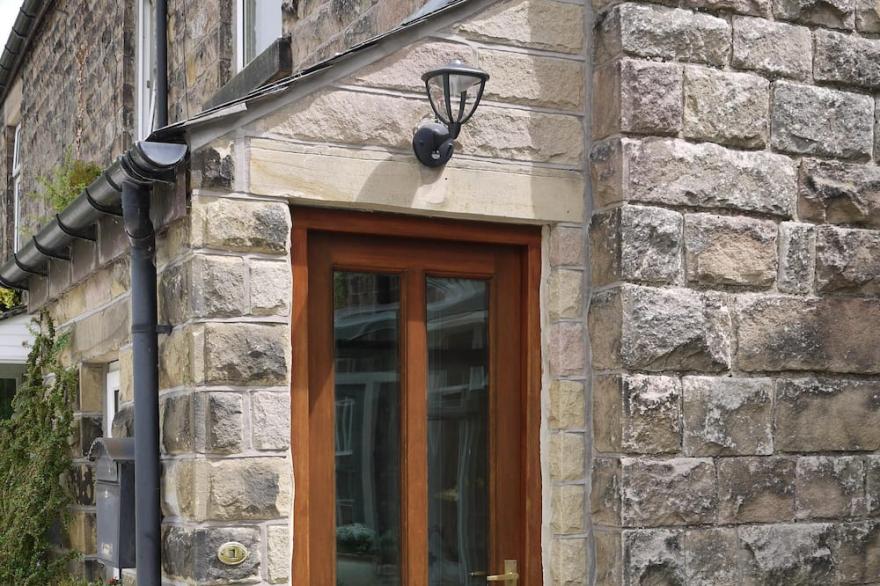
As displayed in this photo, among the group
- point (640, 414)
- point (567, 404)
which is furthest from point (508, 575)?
point (640, 414)

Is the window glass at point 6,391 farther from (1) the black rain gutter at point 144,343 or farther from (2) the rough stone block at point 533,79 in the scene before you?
(2) the rough stone block at point 533,79

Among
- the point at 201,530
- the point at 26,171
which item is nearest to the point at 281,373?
the point at 201,530

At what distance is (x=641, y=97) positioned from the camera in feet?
14.9

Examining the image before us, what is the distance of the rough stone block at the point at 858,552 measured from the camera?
4789mm

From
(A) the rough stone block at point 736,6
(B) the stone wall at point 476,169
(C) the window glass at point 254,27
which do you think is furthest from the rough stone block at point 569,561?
(C) the window glass at point 254,27

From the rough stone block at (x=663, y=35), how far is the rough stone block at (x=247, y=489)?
1.94 m

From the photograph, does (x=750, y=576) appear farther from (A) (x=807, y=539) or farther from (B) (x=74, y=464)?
(B) (x=74, y=464)

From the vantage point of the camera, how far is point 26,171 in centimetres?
1410

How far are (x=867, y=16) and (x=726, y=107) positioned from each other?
0.85m

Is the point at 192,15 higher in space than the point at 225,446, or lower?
higher

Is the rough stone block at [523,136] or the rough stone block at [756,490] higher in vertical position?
the rough stone block at [523,136]

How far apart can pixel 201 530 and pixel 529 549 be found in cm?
129

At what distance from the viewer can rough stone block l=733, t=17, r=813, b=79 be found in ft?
15.6

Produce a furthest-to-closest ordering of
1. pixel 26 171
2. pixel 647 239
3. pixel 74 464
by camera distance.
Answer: pixel 26 171, pixel 74 464, pixel 647 239
